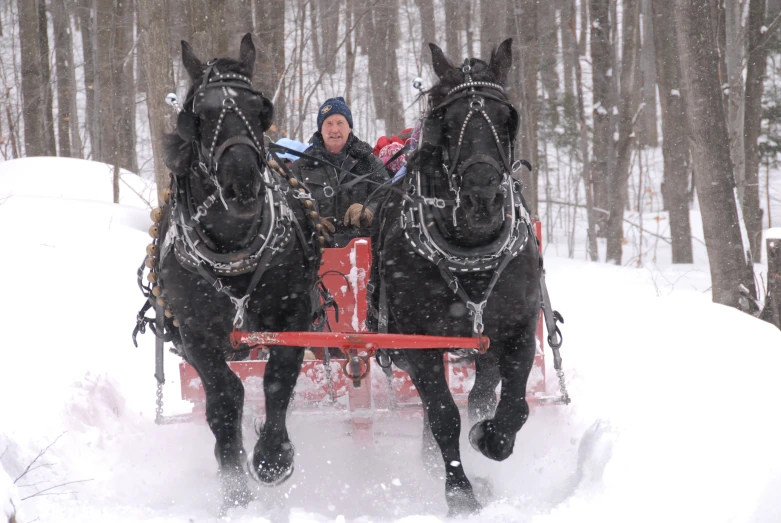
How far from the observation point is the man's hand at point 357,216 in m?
4.98

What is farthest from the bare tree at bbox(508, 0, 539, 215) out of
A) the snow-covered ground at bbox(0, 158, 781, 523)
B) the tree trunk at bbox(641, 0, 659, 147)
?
the tree trunk at bbox(641, 0, 659, 147)

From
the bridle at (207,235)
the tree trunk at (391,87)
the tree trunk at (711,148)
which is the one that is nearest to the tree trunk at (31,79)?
the tree trunk at (391,87)

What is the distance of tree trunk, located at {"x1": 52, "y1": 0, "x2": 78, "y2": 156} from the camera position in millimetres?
17953

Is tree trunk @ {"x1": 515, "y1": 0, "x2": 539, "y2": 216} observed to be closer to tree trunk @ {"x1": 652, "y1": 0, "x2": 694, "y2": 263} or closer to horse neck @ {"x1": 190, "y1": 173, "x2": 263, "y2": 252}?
tree trunk @ {"x1": 652, "y1": 0, "x2": 694, "y2": 263}

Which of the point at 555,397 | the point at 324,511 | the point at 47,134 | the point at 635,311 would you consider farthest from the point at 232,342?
the point at 47,134

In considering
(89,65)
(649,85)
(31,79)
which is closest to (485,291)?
(31,79)

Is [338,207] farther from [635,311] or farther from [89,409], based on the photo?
[635,311]

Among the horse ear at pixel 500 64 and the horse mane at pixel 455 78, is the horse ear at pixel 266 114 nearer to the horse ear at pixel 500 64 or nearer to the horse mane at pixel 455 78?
the horse mane at pixel 455 78

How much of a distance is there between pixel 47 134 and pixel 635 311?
1370cm

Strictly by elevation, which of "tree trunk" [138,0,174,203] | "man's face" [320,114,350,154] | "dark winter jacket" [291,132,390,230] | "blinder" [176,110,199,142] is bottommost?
"dark winter jacket" [291,132,390,230]

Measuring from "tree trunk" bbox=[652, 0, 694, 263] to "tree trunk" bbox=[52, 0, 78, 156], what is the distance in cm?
1243

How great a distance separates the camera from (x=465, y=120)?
3.34 m

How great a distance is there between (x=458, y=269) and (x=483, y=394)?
1197mm

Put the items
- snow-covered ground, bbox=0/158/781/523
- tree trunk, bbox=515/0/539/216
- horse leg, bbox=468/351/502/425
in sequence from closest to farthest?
1. snow-covered ground, bbox=0/158/781/523
2. horse leg, bbox=468/351/502/425
3. tree trunk, bbox=515/0/539/216
